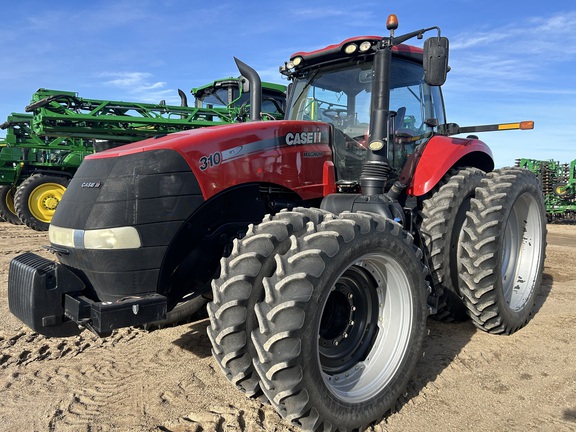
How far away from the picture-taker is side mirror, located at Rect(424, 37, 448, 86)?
10.1ft

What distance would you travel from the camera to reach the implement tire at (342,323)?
2184 mm

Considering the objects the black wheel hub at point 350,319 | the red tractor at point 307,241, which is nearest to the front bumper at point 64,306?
the red tractor at point 307,241

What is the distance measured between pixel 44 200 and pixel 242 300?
10.7 meters

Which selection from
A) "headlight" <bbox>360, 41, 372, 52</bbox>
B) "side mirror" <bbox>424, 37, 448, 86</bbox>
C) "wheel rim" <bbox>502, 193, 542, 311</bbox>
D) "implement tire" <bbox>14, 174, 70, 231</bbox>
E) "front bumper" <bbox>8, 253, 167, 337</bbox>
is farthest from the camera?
"implement tire" <bbox>14, 174, 70, 231</bbox>

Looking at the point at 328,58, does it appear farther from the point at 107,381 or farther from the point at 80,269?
A: the point at 107,381

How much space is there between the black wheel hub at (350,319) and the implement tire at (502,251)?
113 centimetres

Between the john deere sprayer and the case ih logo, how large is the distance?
6.19m

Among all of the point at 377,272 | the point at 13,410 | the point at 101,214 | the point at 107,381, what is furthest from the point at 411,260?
the point at 13,410

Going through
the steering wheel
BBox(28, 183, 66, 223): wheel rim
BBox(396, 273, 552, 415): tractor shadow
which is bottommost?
BBox(396, 273, 552, 415): tractor shadow

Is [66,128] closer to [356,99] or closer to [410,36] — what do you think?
[356,99]

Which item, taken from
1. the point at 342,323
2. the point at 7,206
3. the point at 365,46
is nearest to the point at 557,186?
the point at 365,46

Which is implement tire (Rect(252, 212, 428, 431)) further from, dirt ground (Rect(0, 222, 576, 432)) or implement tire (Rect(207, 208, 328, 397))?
dirt ground (Rect(0, 222, 576, 432))

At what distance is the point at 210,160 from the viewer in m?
2.78

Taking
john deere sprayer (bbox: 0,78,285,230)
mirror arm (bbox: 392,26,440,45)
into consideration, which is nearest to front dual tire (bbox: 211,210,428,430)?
mirror arm (bbox: 392,26,440,45)
